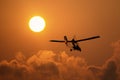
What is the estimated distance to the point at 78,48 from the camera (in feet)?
545

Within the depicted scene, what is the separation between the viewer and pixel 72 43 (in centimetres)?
16450

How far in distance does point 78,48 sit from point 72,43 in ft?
16.1
